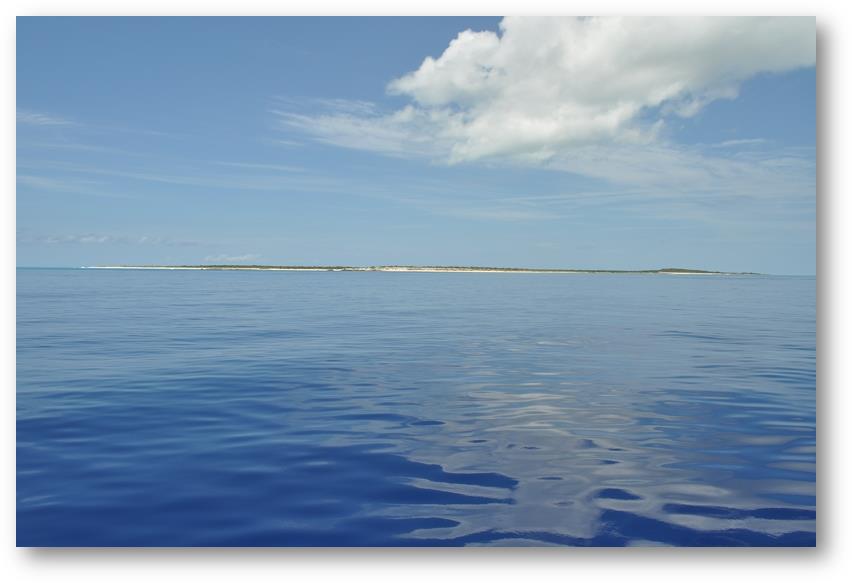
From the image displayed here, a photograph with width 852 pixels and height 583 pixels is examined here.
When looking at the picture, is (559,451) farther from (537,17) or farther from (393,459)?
(537,17)

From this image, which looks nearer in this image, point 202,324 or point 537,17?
point 537,17

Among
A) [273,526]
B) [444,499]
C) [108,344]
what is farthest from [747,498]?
[108,344]

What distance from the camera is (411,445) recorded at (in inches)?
380

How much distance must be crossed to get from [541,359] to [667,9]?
428 inches

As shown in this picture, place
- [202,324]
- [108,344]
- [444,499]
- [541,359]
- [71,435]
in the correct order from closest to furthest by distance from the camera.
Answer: [444,499], [71,435], [541,359], [108,344], [202,324]

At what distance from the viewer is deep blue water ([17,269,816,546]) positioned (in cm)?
700

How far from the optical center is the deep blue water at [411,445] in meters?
7.00

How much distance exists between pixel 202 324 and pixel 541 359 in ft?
58.0

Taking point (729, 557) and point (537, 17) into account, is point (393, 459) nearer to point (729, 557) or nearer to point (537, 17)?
point (729, 557)

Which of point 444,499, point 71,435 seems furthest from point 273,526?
point 71,435

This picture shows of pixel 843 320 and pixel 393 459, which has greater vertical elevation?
pixel 843 320

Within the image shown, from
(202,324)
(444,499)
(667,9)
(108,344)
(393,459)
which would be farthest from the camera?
(202,324)

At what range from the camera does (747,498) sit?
764cm

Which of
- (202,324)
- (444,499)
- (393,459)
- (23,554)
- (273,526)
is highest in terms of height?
(202,324)
